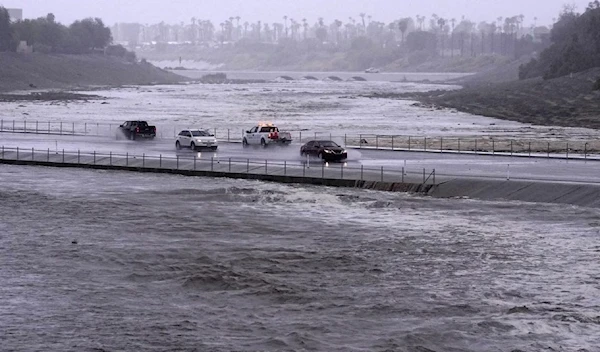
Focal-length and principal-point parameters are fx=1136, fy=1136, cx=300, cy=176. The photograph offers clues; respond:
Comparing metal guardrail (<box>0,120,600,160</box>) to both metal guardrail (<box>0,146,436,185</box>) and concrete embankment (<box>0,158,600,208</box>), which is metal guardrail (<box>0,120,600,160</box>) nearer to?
metal guardrail (<box>0,146,436,185</box>)

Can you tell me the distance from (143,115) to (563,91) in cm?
5264

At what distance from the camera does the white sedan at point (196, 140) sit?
7219 cm

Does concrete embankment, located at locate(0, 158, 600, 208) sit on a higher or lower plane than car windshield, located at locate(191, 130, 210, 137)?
lower

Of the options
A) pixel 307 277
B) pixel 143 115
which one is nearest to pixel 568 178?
pixel 307 277

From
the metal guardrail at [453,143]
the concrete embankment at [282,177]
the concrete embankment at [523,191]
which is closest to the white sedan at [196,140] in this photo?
the concrete embankment at [282,177]

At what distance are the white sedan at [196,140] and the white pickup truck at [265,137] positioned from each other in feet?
11.9

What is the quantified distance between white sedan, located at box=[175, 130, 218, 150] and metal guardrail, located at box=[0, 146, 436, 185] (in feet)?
12.8

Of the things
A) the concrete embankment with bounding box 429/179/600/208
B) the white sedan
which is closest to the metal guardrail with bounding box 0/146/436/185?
the concrete embankment with bounding box 429/179/600/208

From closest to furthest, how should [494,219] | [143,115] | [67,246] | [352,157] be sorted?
[67,246] → [494,219] → [352,157] → [143,115]

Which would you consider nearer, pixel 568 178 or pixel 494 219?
pixel 494 219

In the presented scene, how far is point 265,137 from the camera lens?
75.1m

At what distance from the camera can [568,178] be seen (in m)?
53.4

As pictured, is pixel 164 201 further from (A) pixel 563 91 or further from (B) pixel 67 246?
(A) pixel 563 91

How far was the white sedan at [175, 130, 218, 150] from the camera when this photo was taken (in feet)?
237
